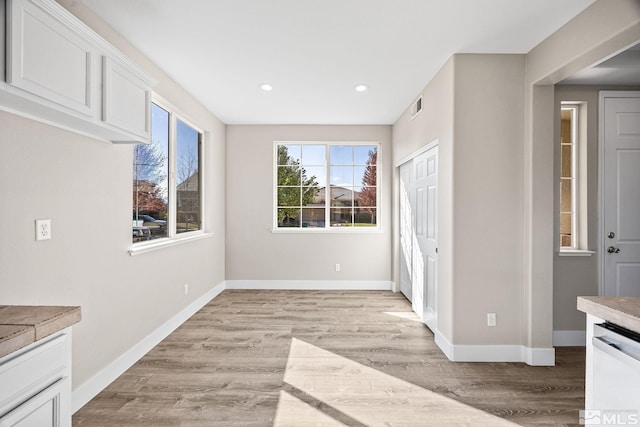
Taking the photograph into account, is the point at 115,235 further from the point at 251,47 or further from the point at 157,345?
the point at 251,47

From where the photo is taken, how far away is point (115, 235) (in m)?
2.67

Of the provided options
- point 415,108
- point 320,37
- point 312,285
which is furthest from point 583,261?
point 312,285

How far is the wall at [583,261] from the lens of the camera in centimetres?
A: 327

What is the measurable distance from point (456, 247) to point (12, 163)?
3.14m

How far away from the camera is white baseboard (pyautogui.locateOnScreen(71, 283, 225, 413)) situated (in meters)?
2.27

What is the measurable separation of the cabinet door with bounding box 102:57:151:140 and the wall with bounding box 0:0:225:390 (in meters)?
0.30

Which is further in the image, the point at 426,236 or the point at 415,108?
the point at 415,108

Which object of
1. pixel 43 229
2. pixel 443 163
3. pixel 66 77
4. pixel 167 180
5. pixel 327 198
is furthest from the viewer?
pixel 327 198

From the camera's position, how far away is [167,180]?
12.2 feet

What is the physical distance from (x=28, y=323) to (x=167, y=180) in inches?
105

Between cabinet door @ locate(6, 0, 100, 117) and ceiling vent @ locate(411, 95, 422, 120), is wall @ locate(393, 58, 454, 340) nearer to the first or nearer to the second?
ceiling vent @ locate(411, 95, 422, 120)

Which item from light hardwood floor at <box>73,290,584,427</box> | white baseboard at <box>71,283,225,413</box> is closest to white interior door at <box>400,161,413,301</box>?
light hardwood floor at <box>73,290,584,427</box>

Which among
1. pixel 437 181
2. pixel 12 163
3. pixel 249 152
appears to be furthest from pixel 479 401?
pixel 249 152

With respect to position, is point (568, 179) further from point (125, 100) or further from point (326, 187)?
point (125, 100)
